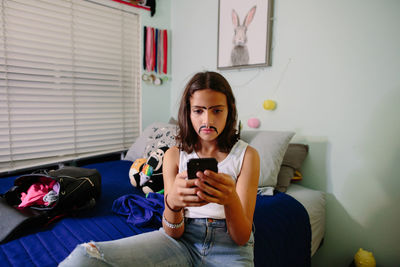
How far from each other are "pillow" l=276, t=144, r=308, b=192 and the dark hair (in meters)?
0.75

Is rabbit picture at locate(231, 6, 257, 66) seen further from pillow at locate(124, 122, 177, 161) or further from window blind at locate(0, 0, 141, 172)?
window blind at locate(0, 0, 141, 172)

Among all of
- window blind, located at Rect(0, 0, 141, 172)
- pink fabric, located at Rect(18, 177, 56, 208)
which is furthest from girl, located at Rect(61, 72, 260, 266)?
window blind, located at Rect(0, 0, 141, 172)

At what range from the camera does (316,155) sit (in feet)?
5.46

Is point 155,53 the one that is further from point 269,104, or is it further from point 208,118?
point 208,118

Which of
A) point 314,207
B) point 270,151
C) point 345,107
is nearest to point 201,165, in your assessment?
point 270,151

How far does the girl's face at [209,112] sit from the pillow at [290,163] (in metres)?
0.87

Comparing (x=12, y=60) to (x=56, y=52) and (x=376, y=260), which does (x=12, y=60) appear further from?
(x=376, y=260)

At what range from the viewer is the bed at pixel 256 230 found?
2.96ft

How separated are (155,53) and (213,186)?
226 centimetres

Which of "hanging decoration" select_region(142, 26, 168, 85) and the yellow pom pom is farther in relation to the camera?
"hanging decoration" select_region(142, 26, 168, 85)

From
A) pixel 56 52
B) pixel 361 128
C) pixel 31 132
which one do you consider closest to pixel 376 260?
pixel 361 128

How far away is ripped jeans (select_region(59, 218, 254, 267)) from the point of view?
0.74 m

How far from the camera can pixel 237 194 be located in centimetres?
77

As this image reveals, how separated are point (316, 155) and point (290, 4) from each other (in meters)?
1.08
